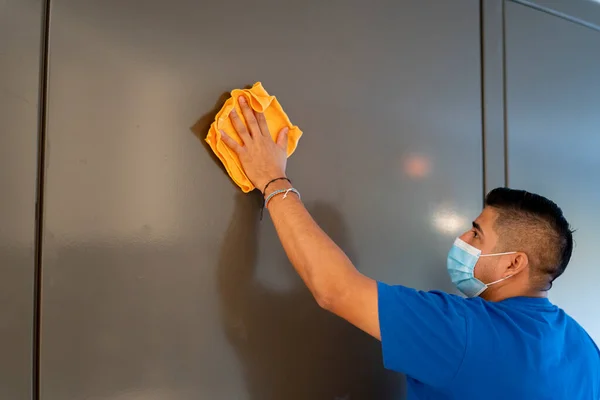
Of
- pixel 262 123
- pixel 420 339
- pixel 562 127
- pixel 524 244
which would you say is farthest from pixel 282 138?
pixel 562 127

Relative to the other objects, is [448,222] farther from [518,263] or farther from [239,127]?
[239,127]

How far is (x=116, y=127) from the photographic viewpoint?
0.70 m

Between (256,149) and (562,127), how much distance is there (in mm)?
907

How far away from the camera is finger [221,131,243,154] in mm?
764

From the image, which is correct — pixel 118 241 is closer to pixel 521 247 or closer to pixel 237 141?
pixel 237 141

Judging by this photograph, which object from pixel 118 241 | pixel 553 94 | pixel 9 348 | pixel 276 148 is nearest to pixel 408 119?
pixel 276 148

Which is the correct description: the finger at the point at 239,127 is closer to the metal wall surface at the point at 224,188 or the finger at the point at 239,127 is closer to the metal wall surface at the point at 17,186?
the metal wall surface at the point at 224,188

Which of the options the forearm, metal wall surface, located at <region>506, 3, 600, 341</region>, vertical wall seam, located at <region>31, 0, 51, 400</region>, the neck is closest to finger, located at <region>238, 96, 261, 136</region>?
the forearm

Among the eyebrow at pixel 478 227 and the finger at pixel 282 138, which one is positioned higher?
the finger at pixel 282 138

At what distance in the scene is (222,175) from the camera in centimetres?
79

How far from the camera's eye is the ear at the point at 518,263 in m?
0.87

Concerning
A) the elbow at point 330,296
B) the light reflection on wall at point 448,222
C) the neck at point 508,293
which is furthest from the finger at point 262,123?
the neck at point 508,293

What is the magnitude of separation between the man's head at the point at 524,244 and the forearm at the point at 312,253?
Result: 327 mm

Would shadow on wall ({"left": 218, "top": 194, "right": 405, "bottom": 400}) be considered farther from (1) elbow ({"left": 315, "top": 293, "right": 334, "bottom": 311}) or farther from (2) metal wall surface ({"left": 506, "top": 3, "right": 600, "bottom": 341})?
(2) metal wall surface ({"left": 506, "top": 3, "right": 600, "bottom": 341})
